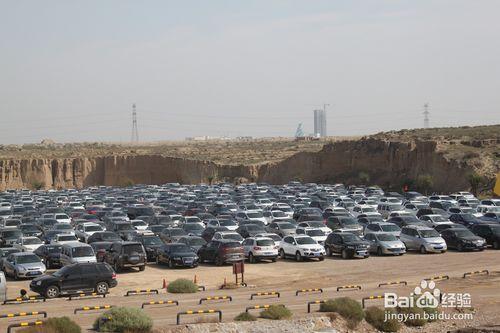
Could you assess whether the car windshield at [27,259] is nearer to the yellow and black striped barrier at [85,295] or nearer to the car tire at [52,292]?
the yellow and black striped barrier at [85,295]

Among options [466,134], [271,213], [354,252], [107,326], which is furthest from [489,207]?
[466,134]

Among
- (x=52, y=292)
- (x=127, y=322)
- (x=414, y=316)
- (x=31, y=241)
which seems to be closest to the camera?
(x=127, y=322)

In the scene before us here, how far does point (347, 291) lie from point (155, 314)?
8.84 metres

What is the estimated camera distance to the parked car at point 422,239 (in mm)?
40344

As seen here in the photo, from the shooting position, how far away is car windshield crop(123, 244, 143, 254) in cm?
3525

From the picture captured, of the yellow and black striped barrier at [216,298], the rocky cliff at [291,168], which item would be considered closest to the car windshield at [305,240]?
the yellow and black striped barrier at [216,298]

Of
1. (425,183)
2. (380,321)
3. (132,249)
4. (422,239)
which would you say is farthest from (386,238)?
(425,183)

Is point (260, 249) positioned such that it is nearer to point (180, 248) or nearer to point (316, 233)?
point (180, 248)

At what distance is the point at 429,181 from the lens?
8494 cm

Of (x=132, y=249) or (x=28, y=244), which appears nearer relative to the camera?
(x=132, y=249)

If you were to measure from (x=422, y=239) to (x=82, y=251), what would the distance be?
18.4 meters

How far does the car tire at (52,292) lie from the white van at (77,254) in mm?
5610

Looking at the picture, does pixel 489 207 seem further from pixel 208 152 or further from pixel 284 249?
pixel 208 152

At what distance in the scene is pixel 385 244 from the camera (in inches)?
1566
